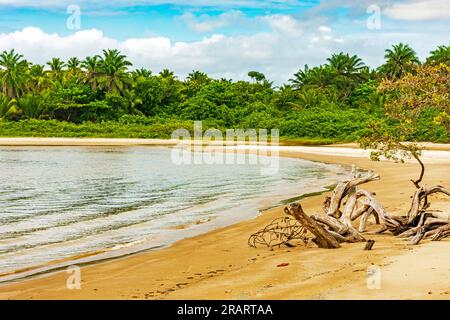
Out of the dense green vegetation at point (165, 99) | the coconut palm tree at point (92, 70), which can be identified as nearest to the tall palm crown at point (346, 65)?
the dense green vegetation at point (165, 99)

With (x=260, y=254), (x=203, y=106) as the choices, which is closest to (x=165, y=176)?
(x=260, y=254)

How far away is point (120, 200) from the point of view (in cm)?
2358

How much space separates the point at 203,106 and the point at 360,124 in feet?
80.7

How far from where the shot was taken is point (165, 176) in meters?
34.5

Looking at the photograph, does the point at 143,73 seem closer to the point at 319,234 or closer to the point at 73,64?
the point at 73,64

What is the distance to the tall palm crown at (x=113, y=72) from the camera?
8662cm

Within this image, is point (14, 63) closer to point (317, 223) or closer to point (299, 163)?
point (299, 163)

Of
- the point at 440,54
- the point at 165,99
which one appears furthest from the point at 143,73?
the point at 440,54

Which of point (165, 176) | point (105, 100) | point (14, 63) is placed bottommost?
point (165, 176)

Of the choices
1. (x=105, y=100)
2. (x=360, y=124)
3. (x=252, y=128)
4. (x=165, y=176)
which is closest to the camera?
(x=165, y=176)

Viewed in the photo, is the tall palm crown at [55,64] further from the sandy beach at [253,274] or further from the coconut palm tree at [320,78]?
the sandy beach at [253,274]

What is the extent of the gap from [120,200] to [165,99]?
66.9 meters

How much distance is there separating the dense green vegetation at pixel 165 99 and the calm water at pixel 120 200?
3140 centimetres

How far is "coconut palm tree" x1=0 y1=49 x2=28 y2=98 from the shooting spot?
8606 centimetres
